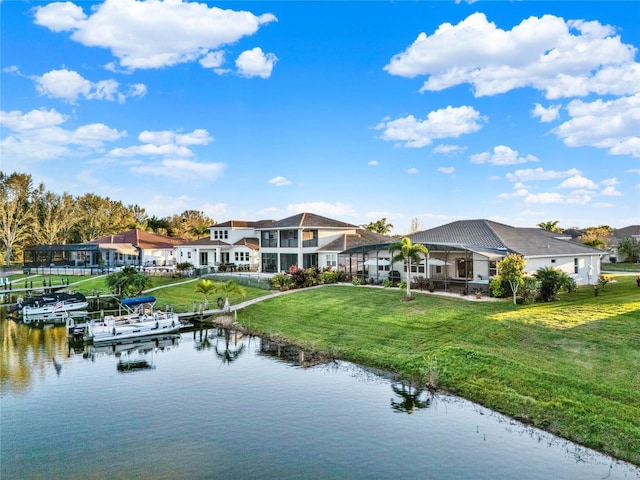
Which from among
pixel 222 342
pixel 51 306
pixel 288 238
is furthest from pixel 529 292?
pixel 51 306

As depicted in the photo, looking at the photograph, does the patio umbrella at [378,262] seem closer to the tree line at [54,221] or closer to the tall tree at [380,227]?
the tall tree at [380,227]

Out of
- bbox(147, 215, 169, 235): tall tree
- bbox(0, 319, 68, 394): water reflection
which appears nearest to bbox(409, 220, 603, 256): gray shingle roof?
bbox(0, 319, 68, 394): water reflection

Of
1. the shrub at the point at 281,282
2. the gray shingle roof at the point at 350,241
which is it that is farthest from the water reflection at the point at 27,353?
the gray shingle roof at the point at 350,241

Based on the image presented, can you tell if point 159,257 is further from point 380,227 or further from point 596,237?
point 596,237

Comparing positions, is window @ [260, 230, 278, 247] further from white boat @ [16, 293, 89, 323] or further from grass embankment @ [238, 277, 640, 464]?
white boat @ [16, 293, 89, 323]

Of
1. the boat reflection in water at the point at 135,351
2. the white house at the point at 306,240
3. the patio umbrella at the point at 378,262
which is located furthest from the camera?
the white house at the point at 306,240

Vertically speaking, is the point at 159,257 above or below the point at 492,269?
above
